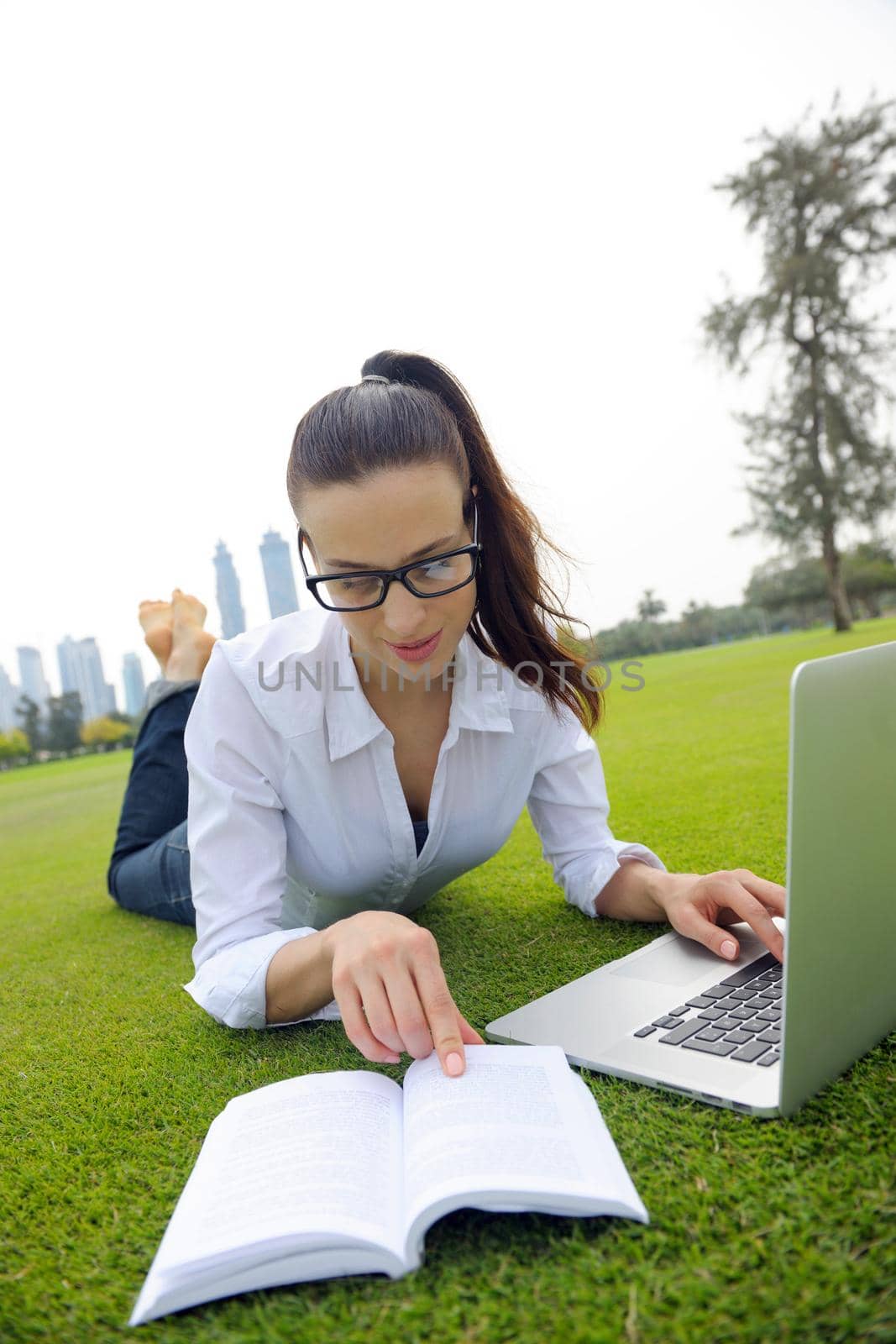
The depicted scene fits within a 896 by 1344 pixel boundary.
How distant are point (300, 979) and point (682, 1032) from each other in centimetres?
55

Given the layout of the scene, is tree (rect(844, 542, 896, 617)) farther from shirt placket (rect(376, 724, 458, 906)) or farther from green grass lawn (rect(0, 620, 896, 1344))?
shirt placket (rect(376, 724, 458, 906))

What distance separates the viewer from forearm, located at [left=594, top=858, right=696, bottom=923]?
1561 millimetres

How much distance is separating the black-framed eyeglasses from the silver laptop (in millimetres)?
672

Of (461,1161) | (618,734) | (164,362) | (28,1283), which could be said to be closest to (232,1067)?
(28,1283)

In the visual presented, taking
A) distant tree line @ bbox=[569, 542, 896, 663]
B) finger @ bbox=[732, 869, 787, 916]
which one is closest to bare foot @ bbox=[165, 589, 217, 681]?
finger @ bbox=[732, 869, 787, 916]

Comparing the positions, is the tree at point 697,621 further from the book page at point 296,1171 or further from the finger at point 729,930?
the book page at point 296,1171

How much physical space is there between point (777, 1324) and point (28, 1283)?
2.25 feet

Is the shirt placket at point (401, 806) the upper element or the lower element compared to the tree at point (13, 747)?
lower

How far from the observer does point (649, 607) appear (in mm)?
5906

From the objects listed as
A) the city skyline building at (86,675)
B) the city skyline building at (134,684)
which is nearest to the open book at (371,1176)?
the city skyline building at (134,684)

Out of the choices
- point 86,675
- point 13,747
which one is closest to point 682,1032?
point 13,747

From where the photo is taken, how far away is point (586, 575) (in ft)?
6.50

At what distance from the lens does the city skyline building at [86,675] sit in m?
15.0

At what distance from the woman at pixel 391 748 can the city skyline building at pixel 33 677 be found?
1434cm
